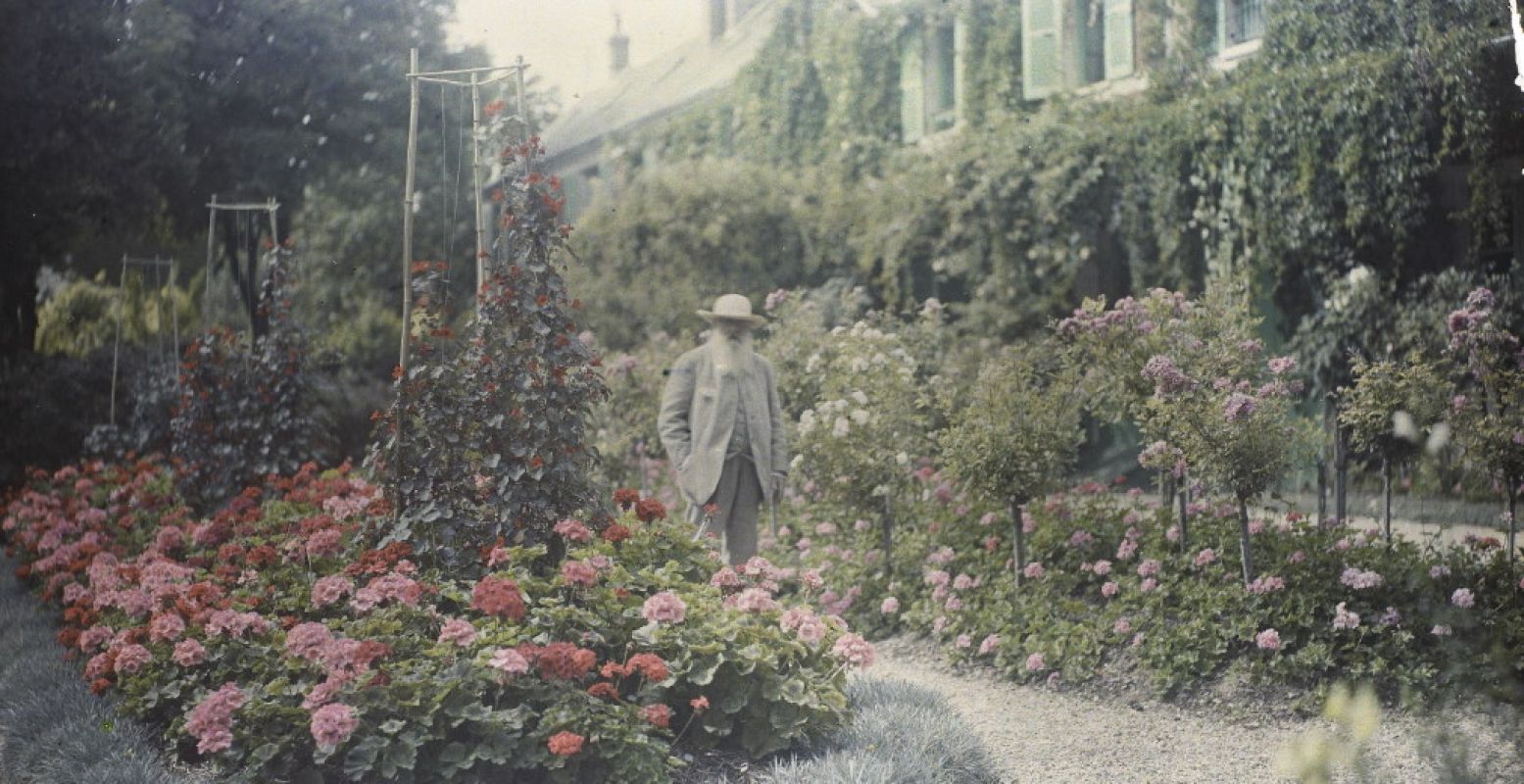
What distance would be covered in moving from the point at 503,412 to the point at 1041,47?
228 inches

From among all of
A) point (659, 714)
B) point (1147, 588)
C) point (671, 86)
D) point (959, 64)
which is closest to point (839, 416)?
point (1147, 588)

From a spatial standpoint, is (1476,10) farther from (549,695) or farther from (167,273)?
(167,273)

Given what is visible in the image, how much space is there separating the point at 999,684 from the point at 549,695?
7.73ft

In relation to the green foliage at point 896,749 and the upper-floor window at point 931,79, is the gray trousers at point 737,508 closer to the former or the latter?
the green foliage at point 896,749

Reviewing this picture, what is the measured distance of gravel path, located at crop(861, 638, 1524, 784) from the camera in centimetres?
385

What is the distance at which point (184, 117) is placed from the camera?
7.89 metres

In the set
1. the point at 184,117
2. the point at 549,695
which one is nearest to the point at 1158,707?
the point at 549,695

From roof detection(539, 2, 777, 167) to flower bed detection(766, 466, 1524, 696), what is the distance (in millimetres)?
5586

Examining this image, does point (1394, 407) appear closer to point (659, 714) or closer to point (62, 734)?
point (659, 714)

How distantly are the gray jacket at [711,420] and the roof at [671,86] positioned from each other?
17.6ft

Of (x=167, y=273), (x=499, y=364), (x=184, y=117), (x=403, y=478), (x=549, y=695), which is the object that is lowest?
(x=549, y=695)

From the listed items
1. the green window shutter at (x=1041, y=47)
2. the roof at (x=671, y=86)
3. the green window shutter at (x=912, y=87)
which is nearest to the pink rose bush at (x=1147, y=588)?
the green window shutter at (x=1041, y=47)

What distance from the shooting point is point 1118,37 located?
27.3 ft

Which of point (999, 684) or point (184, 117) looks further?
point (184, 117)
